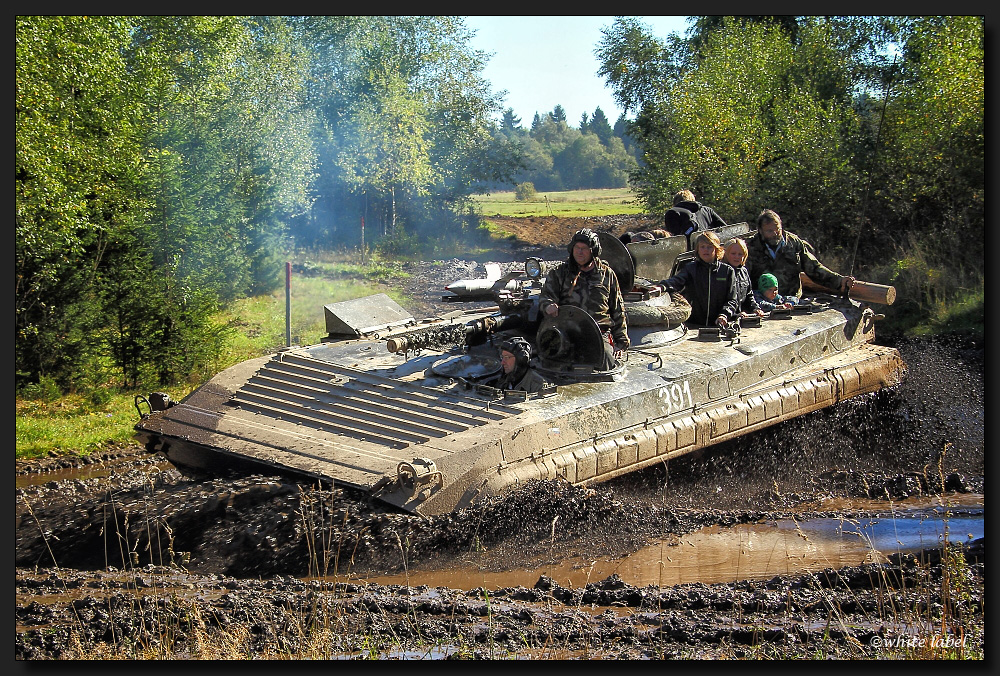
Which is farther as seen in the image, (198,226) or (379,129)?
(379,129)

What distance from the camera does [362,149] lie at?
23.0m

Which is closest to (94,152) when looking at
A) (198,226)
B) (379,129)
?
(198,226)

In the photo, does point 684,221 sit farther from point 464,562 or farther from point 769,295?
point 464,562

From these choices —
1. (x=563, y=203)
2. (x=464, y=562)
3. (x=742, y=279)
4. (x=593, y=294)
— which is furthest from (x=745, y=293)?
(x=563, y=203)

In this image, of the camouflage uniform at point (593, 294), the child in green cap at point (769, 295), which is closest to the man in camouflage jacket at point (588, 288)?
the camouflage uniform at point (593, 294)

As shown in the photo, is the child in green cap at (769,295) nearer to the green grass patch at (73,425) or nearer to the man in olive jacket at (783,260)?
the man in olive jacket at (783,260)

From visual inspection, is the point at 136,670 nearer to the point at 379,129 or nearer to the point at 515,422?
the point at 515,422

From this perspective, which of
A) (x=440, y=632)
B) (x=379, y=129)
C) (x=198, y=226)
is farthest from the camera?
(x=379, y=129)

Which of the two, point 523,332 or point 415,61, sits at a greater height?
point 415,61

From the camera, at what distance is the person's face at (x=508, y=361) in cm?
799

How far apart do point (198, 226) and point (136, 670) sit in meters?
9.98

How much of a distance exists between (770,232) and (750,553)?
473 cm

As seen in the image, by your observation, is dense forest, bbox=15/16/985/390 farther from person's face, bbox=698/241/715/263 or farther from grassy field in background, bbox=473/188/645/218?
person's face, bbox=698/241/715/263

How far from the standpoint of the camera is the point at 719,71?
2014 cm
